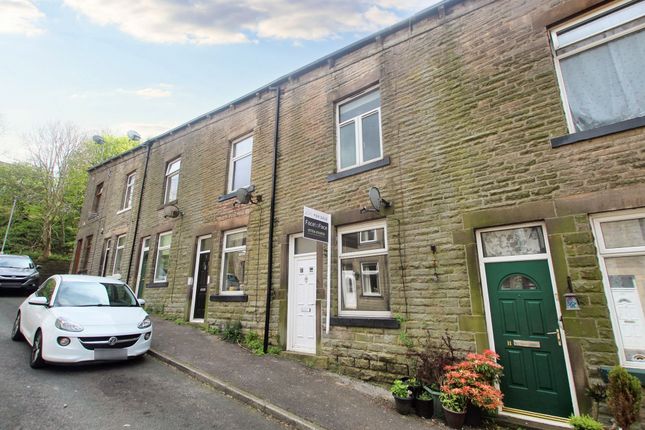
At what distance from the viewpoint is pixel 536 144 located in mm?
5027

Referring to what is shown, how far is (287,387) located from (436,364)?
241 centimetres

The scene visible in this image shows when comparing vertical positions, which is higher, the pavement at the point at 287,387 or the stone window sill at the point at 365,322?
the stone window sill at the point at 365,322

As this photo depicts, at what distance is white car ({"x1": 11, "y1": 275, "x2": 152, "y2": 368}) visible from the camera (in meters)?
5.15

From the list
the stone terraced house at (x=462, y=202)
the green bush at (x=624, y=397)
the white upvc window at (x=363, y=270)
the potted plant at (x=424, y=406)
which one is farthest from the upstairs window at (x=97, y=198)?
the green bush at (x=624, y=397)

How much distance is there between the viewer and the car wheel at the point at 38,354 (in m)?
5.20

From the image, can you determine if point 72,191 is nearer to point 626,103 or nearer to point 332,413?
point 332,413

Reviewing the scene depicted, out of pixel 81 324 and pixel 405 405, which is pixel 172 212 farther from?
pixel 405 405

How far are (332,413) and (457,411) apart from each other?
166 centimetres

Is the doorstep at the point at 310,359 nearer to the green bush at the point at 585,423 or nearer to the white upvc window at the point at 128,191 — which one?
the green bush at the point at 585,423

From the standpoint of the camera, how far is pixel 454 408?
4.22 m

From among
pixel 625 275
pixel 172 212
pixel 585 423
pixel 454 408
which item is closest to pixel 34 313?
pixel 172 212

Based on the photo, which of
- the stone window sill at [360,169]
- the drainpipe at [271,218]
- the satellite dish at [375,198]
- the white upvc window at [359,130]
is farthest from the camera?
the drainpipe at [271,218]

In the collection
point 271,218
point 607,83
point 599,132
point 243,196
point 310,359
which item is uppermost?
point 607,83

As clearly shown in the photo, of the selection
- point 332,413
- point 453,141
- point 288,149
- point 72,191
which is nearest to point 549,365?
point 332,413
